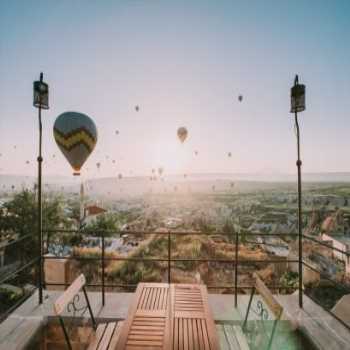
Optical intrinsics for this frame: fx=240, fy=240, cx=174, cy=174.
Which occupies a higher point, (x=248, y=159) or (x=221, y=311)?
(x=248, y=159)

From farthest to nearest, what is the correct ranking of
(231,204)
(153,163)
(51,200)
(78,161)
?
(231,204)
(153,163)
(51,200)
(78,161)

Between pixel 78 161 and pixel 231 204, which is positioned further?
pixel 231 204

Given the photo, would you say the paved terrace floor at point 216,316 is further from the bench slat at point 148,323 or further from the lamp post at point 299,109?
the bench slat at point 148,323

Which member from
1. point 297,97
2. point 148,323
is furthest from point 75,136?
point 297,97

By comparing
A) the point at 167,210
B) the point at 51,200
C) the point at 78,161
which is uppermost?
the point at 78,161

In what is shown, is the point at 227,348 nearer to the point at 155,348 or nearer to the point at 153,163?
the point at 155,348

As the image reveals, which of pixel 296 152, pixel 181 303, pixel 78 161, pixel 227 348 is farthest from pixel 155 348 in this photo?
pixel 78 161

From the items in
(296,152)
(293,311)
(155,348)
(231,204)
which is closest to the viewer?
(155,348)

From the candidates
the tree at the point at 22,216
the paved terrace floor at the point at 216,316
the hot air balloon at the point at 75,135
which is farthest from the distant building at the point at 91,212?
the paved terrace floor at the point at 216,316
